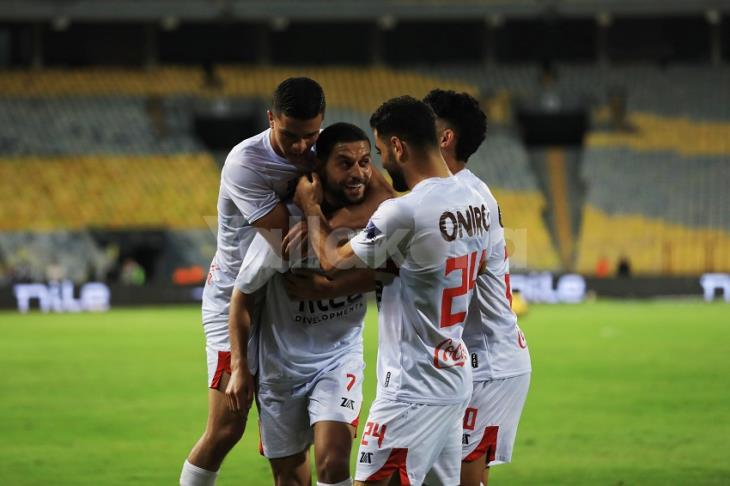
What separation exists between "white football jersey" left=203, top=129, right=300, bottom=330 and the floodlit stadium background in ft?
29.3

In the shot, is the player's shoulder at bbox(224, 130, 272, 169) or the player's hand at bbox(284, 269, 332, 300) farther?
the player's shoulder at bbox(224, 130, 272, 169)

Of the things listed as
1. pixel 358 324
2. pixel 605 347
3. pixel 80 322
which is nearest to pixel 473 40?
pixel 80 322

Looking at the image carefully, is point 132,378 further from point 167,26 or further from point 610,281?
point 167,26

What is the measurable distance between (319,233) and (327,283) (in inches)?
12.8

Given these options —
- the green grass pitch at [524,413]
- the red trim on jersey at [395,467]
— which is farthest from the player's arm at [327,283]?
the green grass pitch at [524,413]

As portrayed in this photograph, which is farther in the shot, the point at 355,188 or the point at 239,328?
the point at 239,328

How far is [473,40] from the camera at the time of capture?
4556 centimetres

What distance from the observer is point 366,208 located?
18.7ft

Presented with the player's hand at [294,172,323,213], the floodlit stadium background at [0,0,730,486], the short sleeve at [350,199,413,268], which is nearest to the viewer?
the short sleeve at [350,199,413,268]

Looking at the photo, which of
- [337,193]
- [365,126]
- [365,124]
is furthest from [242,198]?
[365,124]

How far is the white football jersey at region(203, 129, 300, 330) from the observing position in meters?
6.00

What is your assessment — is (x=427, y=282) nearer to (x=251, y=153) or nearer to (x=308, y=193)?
(x=308, y=193)

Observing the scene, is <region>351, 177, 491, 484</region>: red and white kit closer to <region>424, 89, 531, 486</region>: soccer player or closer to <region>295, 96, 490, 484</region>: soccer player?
<region>295, 96, 490, 484</region>: soccer player

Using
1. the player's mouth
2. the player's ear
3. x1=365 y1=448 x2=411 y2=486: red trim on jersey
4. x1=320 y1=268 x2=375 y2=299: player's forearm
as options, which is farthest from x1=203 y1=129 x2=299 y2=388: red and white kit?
x1=365 y1=448 x2=411 y2=486: red trim on jersey
